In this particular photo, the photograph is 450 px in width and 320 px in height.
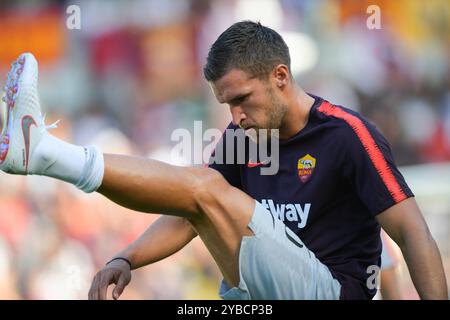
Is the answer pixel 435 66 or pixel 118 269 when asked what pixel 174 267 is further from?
pixel 118 269

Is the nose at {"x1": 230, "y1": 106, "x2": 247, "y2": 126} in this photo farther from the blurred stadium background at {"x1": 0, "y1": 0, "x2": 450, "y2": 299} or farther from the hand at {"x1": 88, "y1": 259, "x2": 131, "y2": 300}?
the blurred stadium background at {"x1": 0, "y1": 0, "x2": 450, "y2": 299}

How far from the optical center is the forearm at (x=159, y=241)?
3.86 metres

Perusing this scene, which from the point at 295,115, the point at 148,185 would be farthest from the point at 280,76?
the point at 148,185

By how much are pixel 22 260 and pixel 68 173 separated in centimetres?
503

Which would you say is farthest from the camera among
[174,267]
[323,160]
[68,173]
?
[174,267]

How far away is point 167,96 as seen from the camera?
7906 millimetres

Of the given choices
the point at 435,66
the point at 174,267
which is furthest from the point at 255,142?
the point at 435,66

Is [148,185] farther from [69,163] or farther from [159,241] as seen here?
[159,241]

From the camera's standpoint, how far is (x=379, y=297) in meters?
4.94

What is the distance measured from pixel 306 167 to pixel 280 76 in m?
0.42

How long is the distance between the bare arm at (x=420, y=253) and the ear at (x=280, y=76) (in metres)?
0.77

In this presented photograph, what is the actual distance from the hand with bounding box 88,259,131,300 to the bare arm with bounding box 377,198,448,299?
1.16 meters

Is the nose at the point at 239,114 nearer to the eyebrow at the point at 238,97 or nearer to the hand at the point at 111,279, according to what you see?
the eyebrow at the point at 238,97

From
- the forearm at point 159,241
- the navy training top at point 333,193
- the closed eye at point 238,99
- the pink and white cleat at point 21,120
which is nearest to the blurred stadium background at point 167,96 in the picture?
the forearm at point 159,241
